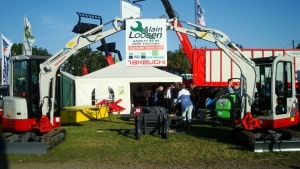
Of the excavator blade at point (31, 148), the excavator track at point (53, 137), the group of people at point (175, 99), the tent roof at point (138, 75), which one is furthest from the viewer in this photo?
the tent roof at point (138, 75)

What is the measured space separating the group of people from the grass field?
5.08 ft

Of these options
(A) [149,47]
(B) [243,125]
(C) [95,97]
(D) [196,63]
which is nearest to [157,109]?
(A) [149,47]

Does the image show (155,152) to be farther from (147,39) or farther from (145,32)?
(145,32)

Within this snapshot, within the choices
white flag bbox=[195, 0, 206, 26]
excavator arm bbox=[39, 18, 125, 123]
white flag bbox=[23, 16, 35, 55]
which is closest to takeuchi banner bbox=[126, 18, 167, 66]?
excavator arm bbox=[39, 18, 125, 123]

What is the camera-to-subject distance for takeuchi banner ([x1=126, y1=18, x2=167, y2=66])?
1165 centimetres

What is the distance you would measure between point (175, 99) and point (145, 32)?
8.71 m

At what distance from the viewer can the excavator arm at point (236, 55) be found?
10984 mm

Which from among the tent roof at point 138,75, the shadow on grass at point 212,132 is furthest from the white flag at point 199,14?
the shadow on grass at point 212,132

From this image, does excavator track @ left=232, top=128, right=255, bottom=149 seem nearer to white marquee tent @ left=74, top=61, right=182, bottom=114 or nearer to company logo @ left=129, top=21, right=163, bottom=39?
company logo @ left=129, top=21, right=163, bottom=39

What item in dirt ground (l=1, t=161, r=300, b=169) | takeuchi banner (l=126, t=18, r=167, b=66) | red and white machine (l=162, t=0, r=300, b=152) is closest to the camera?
dirt ground (l=1, t=161, r=300, b=169)

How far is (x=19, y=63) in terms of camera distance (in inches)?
449

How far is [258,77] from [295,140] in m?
2.30

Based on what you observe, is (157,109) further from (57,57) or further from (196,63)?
(196,63)

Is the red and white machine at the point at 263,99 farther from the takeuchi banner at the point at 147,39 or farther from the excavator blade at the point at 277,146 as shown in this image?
the takeuchi banner at the point at 147,39
